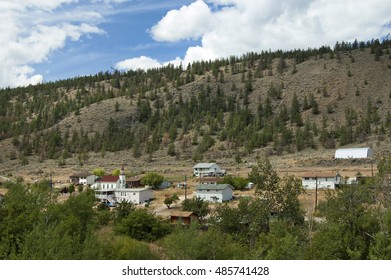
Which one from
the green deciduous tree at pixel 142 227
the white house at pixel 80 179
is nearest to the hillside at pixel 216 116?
the white house at pixel 80 179

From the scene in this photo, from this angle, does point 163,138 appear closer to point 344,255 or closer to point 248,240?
point 248,240

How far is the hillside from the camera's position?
104m

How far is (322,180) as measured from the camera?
196 feet

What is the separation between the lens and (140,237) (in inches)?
1455

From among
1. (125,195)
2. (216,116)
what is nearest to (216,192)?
(125,195)

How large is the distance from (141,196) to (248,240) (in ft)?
91.3

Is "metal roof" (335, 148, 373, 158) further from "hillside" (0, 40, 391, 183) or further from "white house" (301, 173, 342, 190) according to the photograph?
"white house" (301, 173, 342, 190)

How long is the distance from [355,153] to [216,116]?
64751 millimetres

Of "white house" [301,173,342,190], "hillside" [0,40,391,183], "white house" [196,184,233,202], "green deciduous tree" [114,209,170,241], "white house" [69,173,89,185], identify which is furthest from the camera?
"hillside" [0,40,391,183]

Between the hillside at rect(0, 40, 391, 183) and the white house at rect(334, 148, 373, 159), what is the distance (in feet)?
12.0

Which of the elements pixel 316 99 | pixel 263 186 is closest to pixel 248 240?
pixel 263 186

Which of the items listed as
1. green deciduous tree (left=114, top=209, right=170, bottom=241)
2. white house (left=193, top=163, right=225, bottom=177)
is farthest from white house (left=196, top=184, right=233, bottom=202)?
white house (left=193, top=163, right=225, bottom=177)

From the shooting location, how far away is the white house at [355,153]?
80.8m

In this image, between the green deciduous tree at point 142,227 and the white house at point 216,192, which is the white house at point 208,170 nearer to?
the white house at point 216,192
